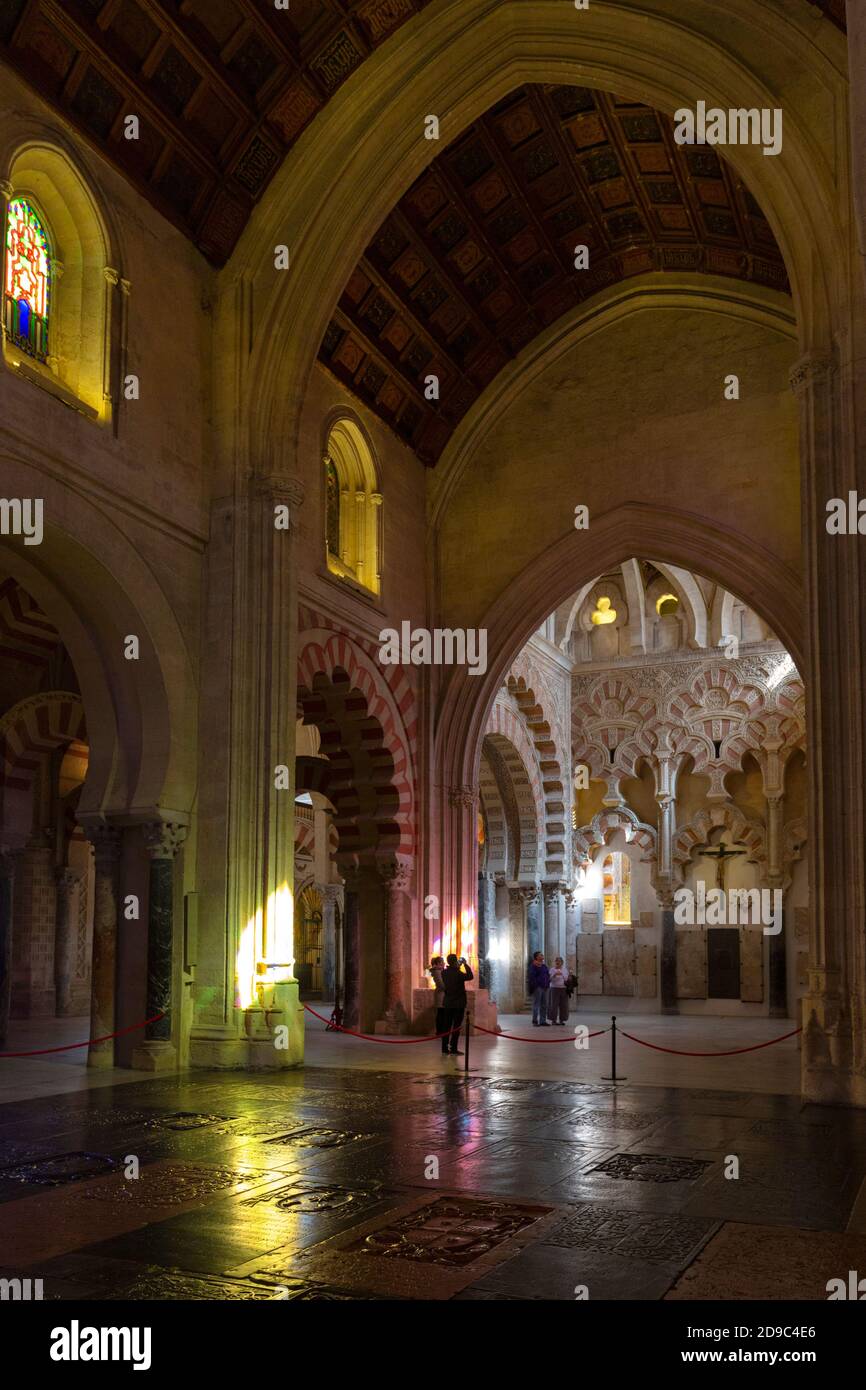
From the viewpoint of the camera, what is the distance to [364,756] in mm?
16312

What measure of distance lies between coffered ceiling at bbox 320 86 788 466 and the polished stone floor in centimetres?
977

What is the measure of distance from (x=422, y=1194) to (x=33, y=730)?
9623 millimetres

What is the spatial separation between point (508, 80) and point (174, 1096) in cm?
1031

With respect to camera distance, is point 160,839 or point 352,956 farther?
point 352,956

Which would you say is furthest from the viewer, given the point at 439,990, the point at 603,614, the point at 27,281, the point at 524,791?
the point at 603,614

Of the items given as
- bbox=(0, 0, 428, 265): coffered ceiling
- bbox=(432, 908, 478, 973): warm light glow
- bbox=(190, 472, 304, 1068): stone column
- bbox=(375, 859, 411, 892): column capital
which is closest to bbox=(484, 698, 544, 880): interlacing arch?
bbox=(432, 908, 478, 973): warm light glow

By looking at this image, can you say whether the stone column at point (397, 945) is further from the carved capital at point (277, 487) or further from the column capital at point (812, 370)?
the column capital at point (812, 370)

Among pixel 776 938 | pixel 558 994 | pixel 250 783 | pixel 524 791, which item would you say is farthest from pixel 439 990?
pixel 776 938

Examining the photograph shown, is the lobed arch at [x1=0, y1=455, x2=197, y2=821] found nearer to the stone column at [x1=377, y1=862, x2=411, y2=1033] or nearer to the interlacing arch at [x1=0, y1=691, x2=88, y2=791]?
the interlacing arch at [x1=0, y1=691, x2=88, y2=791]

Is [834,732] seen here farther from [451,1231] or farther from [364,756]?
[364,756]

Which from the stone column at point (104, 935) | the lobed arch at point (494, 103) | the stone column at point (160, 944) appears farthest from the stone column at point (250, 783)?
the lobed arch at point (494, 103)

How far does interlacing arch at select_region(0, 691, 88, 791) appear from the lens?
13.9 meters

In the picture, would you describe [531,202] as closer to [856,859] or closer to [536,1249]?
[856,859]
